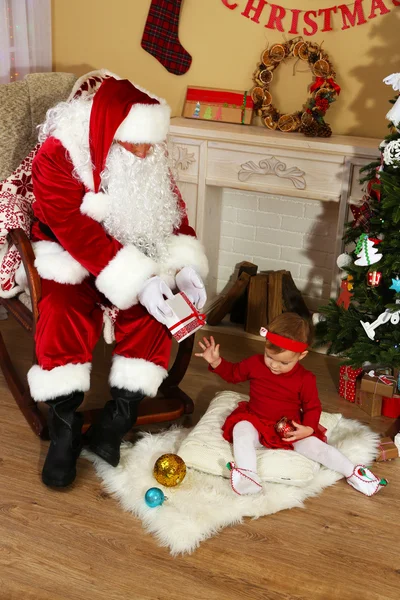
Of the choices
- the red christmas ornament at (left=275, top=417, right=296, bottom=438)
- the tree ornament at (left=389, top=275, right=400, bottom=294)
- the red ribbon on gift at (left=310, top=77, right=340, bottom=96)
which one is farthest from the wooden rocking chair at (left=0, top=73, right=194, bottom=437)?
the red ribbon on gift at (left=310, top=77, right=340, bottom=96)

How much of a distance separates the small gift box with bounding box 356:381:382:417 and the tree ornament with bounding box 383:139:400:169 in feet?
2.99

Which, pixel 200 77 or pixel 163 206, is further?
pixel 200 77

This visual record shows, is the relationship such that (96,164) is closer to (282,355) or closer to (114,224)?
(114,224)

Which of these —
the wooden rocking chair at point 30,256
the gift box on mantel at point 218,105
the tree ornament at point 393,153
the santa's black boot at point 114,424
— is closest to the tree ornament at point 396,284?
the tree ornament at point 393,153

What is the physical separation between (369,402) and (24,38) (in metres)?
2.44

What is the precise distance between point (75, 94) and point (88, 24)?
44.6 inches

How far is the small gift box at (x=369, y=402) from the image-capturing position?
9.78 ft

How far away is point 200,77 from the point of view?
372cm

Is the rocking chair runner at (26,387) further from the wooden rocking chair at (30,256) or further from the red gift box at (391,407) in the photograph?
the red gift box at (391,407)

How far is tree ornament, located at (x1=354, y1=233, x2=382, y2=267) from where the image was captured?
9.12 ft

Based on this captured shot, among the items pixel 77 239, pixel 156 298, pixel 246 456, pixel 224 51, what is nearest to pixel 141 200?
pixel 77 239

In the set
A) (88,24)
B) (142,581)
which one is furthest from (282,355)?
(88,24)

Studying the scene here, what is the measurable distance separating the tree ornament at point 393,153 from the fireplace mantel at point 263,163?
0.42 meters

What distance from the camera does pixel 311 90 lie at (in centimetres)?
341
